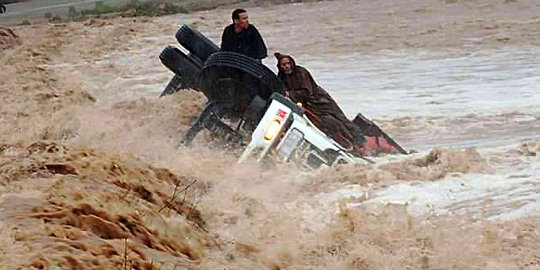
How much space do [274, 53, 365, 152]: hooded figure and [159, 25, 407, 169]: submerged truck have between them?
8.0 inches

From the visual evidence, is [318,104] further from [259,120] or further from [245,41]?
[259,120]

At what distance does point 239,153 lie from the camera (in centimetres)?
1091

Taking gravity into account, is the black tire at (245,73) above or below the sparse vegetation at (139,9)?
above

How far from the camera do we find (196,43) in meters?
12.8

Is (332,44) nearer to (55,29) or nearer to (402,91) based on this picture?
(402,91)

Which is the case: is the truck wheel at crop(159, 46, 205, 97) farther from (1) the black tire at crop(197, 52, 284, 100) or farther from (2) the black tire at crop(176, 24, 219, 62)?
(1) the black tire at crop(197, 52, 284, 100)

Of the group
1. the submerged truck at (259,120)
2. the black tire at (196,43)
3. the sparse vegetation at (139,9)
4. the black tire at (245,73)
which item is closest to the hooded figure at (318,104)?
the submerged truck at (259,120)

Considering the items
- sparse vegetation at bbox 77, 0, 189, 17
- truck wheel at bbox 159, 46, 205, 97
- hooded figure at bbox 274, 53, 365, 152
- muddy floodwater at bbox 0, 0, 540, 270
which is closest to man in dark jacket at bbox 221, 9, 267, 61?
truck wheel at bbox 159, 46, 205, 97

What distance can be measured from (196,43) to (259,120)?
251 cm

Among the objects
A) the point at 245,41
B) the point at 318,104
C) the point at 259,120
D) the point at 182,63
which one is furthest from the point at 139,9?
the point at 259,120

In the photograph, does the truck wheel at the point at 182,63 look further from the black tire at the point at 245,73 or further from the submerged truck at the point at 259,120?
the black tire at the point at 245,73

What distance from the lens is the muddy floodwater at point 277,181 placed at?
7.48 m

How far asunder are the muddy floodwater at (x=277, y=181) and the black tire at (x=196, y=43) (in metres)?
0.67

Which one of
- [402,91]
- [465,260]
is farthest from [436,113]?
[465,260]
